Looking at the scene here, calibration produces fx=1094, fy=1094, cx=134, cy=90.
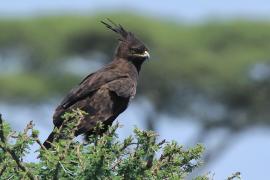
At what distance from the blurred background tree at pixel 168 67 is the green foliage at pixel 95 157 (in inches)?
766

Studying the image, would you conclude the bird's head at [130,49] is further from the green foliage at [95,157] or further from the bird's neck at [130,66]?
the green foliage at [95,157]

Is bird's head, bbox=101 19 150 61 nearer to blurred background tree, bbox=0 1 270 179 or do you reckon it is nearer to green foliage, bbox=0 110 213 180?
green foliage, bbox=0 110 213 180

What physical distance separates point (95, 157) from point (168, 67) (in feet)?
69.3

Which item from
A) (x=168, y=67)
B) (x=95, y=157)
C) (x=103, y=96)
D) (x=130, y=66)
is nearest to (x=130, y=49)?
(x=130, y=66)

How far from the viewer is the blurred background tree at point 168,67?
86.2 feet

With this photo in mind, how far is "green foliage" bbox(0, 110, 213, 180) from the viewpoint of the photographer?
17.2 feet

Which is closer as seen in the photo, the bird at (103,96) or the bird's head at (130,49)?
the bird at (103,96)

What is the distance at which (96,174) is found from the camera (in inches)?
209

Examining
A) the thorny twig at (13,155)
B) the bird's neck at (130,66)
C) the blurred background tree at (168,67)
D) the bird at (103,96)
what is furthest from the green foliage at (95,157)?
the blurred background tree at (168,67)

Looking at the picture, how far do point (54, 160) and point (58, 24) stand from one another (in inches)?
973

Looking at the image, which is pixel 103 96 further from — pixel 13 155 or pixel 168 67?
pixel 168 67

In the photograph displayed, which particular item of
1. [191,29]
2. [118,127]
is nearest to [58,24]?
[191,29]

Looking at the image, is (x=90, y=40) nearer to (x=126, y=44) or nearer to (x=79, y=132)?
(x=126, y=44)

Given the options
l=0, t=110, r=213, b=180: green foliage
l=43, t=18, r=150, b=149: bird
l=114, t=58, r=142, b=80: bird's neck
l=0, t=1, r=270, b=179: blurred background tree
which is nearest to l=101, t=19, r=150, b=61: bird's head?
l=114, t=58, r=142, b=80: bird's neck
